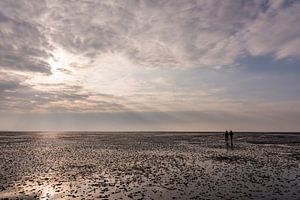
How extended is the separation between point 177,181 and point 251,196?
22.7 ft

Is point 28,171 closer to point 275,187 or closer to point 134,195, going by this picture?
point 134,195

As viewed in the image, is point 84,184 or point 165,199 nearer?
point 165,199

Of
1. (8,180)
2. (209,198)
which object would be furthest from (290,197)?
(8,180)

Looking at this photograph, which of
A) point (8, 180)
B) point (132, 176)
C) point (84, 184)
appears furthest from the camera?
point (132, 176)

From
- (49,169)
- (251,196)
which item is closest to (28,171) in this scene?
(49,169)

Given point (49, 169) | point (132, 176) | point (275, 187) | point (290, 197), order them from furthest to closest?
point (49, 169) < point (132, 176) < point (275, 187) < point (290, 197)

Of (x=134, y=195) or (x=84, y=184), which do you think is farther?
(x=84, y=184)

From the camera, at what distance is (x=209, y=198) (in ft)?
63.5

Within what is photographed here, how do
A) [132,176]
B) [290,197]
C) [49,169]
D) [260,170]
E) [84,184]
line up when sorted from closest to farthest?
1. [290,197]
2. [84,184]
3. [132,176]
4. [260,170]
5. [49,169]

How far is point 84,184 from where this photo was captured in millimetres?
24172

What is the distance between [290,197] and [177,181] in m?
8.77

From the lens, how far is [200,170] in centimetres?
3153

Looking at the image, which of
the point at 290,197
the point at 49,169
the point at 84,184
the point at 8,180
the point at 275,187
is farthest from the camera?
the point at 49,169

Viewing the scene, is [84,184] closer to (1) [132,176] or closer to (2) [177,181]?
(1) [132,176]
